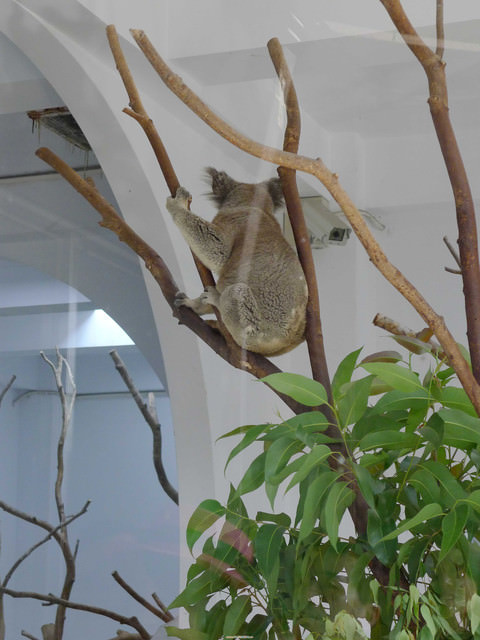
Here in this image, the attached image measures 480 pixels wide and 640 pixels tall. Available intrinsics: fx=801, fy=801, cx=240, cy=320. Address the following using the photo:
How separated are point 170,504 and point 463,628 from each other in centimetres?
108

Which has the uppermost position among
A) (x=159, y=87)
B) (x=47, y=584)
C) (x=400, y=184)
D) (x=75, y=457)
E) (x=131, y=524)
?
(x=159, y=87)

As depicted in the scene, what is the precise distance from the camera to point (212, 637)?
77 centimetres

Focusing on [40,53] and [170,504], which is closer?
[40,53]

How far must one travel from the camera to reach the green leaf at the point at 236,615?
29.3 inches

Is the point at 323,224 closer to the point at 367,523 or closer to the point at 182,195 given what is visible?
the point at 182,195

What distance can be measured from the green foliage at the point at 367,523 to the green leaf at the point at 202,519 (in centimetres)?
3

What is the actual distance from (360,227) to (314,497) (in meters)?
0.28

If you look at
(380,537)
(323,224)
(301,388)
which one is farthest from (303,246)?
(380,537)

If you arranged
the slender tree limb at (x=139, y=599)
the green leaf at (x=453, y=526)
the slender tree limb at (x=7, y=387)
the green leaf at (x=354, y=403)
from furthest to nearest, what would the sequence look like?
the slender tree limb at (x=7, y=387) < the slender tree limb at (x=139, y=599) < the green leaf at (x=354, y=403) < the green leaf at (x=453, y=526)

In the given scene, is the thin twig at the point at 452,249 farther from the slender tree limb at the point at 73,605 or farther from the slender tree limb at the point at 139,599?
the slender tree limb at the point at 73,605

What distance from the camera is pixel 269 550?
29.0 inches

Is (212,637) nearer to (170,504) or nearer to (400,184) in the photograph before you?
(400,184)

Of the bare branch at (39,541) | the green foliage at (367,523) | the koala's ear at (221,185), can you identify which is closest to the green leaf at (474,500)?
the green foliage at (367,523)

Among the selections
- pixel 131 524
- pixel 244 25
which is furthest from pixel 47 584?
pixel 244 25
